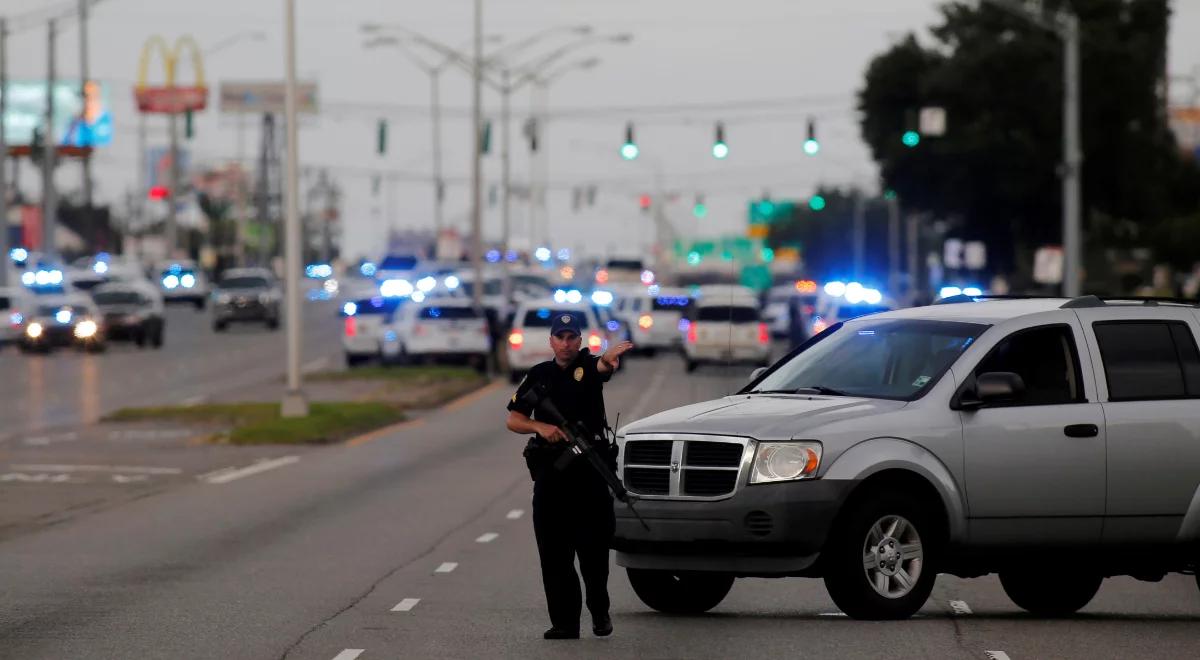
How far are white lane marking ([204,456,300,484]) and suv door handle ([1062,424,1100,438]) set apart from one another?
555 inches

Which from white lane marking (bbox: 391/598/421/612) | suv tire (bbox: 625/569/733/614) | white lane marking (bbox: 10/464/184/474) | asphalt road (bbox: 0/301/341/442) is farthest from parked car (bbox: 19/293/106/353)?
suv tire (bbox: 625/569/733/614)

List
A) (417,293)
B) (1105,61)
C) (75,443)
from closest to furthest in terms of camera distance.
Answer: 1. (75,443)
2. (417,293)
3. (1105,61)

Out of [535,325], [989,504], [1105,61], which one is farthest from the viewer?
[1105,61]

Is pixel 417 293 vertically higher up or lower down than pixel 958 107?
lower down

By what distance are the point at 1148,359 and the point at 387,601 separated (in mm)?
4954

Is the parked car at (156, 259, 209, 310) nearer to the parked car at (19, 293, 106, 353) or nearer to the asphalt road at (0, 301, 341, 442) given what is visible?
the asphalt road at (0, 301, 341, 442)

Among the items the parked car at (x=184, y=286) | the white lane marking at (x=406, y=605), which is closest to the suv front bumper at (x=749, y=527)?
the white lane marking at (x=406, y=605)

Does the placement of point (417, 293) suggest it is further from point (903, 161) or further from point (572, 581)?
point (572, 581)

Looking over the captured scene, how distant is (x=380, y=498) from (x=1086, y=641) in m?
11.9

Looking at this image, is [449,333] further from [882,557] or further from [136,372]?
[882,557]

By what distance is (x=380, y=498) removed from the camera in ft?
77.4

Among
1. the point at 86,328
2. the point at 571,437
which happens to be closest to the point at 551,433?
the point at 571,437

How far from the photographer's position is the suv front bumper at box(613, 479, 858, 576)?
1272 cm

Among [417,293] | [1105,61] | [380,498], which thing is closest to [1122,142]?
[1105,61]
